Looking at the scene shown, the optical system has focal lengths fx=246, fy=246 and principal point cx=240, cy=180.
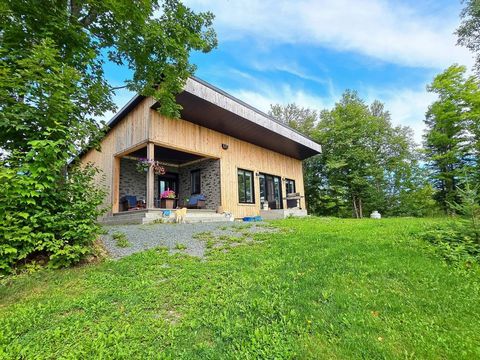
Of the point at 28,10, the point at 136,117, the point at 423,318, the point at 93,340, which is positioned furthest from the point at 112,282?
the point at 136,117

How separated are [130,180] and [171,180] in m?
2.18

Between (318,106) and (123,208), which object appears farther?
(318,106)

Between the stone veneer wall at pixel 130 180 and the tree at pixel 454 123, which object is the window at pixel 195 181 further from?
the tree at pixel 454 123

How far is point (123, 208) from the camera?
11.6m

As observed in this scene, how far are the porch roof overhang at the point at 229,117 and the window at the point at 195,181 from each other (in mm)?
2745

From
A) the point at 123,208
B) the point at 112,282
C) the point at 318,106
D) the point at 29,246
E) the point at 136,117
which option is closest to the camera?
the point at 112,282

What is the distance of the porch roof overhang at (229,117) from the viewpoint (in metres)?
9.00

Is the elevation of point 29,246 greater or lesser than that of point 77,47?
lesser

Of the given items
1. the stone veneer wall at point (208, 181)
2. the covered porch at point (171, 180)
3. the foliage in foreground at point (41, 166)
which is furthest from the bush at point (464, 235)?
the stone veneer wall at point (208, 181)

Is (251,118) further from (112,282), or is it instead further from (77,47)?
(112,282)

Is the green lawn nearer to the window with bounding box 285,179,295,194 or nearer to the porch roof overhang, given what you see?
the porch roof overhang

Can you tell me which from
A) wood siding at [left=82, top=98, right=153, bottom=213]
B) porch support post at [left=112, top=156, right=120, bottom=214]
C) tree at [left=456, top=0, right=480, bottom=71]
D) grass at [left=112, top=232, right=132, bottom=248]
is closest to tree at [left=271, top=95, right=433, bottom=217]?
tree at [left=456, top=0, right=480, bottom=71]

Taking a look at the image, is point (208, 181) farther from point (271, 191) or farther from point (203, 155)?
point (271, 191)

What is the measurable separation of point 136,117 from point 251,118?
15.9 feet
